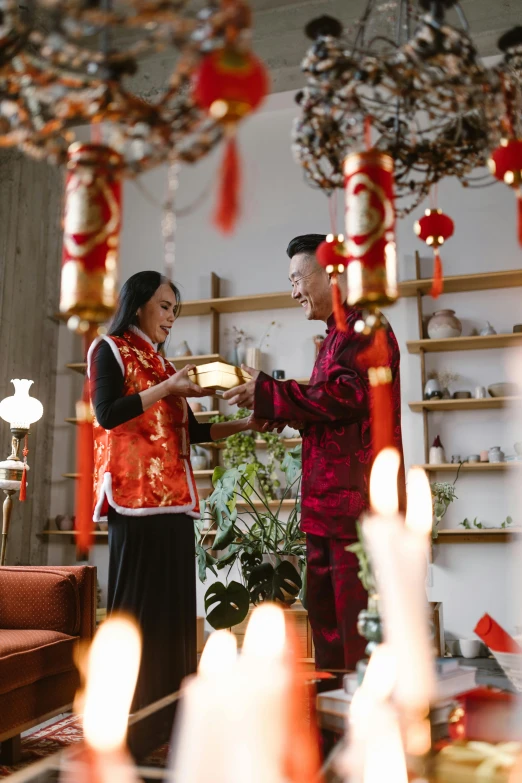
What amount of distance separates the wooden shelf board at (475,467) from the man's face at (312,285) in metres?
2.12

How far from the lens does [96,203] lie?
3.76ft

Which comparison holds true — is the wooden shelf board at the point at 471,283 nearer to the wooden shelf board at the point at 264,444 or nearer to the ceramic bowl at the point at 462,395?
the ceramic bowl at the point at 462,395

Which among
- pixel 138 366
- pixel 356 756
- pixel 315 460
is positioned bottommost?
pixel 356 756

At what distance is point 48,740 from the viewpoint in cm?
245

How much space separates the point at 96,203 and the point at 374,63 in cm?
61

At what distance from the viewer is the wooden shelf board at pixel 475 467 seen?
4.00m

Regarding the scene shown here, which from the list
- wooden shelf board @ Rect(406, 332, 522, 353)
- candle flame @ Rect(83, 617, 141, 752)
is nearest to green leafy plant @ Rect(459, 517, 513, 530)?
wooden shelf board @ Rect(406, 332, 522, 353)

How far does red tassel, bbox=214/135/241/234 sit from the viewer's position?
989 millimetres

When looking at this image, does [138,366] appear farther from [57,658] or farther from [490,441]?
[490,441]

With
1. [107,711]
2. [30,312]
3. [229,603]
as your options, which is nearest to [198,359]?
[30,312]

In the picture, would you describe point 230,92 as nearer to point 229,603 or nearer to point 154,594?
point 154,594

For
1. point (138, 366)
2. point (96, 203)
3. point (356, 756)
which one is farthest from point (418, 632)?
point (138, 366)

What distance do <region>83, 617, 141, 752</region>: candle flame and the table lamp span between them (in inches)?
106

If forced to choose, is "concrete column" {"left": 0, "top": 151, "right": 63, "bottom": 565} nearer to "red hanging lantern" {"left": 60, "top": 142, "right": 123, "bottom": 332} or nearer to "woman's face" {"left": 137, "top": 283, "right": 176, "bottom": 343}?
"woman's face" {"left": 137, "top": 283, "right": 176, "bottom": 343}
